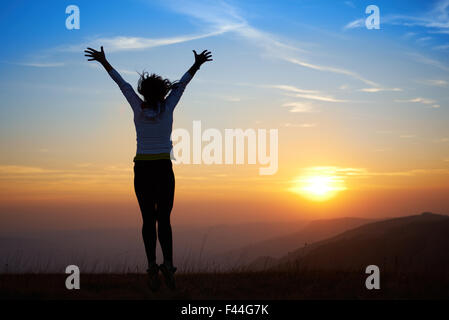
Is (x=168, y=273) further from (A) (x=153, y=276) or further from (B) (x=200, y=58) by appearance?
(B) (x=200, y=58)

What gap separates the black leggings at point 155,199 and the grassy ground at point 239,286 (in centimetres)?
72

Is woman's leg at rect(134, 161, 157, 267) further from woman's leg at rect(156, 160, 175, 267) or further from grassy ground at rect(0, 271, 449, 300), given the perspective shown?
grassy ground at rect(0, 271, 449, 300)

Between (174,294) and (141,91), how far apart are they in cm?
310

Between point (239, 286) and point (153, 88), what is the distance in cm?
375

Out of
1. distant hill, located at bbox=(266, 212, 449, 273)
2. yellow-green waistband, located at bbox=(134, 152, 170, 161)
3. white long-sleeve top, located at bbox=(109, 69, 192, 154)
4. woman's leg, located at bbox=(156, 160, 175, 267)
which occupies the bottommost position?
woman's leg, located at bbox=(156, 160, 175, 267)

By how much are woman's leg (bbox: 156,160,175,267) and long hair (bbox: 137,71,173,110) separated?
0.96 metres

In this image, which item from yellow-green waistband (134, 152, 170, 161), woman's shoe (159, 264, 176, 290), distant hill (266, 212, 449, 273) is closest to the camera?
yellow-green waistband (134, 152, 170, 161)

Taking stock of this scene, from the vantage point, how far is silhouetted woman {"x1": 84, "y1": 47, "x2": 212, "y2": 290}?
7.14 m

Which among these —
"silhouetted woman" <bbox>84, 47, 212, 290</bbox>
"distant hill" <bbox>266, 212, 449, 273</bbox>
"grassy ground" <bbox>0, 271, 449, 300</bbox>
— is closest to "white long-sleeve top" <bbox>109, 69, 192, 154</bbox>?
"silhouetted woman" <bbox>84, 47, 212, 290</bbox>

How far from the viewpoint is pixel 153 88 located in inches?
290

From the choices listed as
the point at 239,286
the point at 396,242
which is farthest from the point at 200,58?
the point at 396,242

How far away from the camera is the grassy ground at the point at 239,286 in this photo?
7387 mm

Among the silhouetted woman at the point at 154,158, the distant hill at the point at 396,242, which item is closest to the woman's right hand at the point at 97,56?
the silhouetted woman at the point at 154,158
